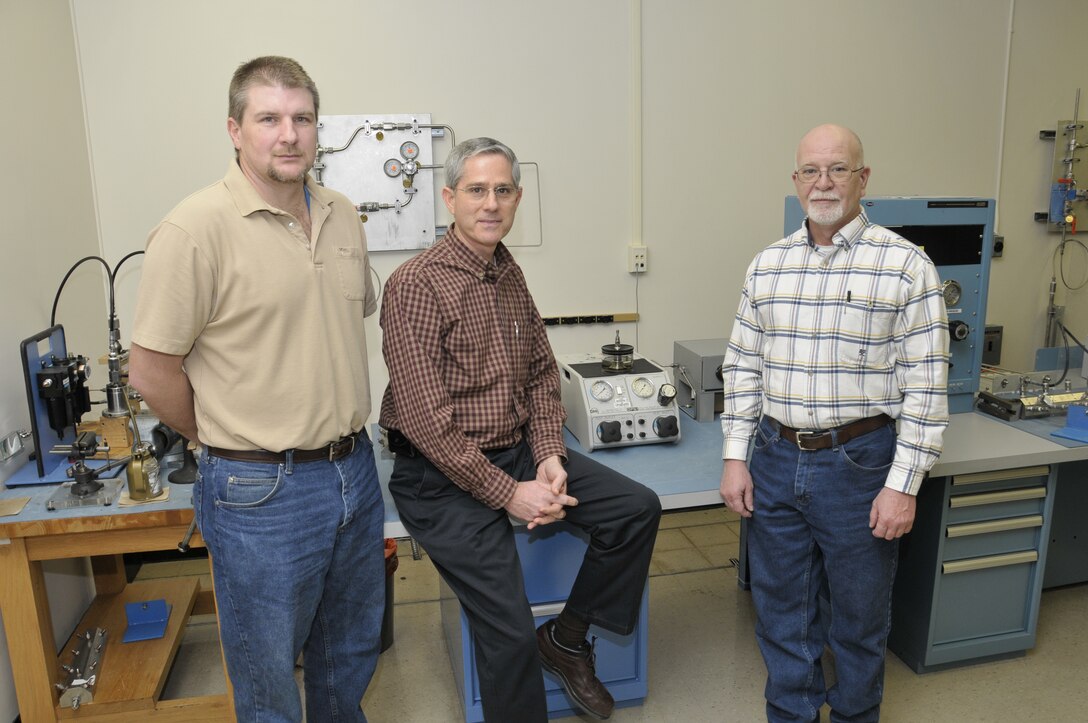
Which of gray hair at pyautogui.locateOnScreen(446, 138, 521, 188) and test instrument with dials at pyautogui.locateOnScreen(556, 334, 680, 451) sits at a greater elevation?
gray hair at pyautogui.locateOnScreen(446, 138, 521, 188)

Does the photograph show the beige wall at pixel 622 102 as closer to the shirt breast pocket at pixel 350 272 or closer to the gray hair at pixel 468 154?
the gray hair at pixel 468 154

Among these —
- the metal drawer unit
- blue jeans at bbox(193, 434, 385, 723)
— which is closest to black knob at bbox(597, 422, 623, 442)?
blue jeans at bbox(193, 434, 385, 723)

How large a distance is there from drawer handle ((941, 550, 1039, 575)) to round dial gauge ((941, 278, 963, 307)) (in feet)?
2.70

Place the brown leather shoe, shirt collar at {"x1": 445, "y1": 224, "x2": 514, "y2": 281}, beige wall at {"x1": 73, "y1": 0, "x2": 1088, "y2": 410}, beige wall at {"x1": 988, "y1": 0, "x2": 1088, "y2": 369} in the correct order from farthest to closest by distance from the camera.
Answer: beige wall at {"x1": 988, "y1": 0, "x2": 1088, "y2": 369} → beige wall at {"x1": 73, "y1": 0, "x2": 1088, "y2": 410} → the brown leather shoe → shirt collar at {"x1": 445, "y1": 224, "x2": 514, "y2": 281}

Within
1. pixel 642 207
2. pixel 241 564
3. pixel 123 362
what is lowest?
pixel 241 564

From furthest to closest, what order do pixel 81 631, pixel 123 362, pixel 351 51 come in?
pixel 351 51 → pixel 81 631 → pixel 123 362

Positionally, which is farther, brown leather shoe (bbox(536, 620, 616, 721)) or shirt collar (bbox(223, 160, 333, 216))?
brown leather shoe (bbox(536, 620, 616, 721))

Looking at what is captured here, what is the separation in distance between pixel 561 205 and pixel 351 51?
1.10 metres

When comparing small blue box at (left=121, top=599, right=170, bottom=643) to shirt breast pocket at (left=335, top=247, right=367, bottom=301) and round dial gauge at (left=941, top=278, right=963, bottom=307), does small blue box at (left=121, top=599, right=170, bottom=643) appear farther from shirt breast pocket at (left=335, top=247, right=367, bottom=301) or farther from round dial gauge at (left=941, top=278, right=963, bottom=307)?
round dial gauge at (left=941, top=278, right=963, bottom=307)

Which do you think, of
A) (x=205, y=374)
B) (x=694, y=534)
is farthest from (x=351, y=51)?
(x=694, y=534)

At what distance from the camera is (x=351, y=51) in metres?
3.23

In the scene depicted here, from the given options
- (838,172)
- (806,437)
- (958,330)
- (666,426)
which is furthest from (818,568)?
(958,330)

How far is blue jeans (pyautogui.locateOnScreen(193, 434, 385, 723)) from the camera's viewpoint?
5.29 feet

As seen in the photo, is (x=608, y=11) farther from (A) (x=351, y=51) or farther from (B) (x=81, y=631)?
(B) (x=81, y=631)
